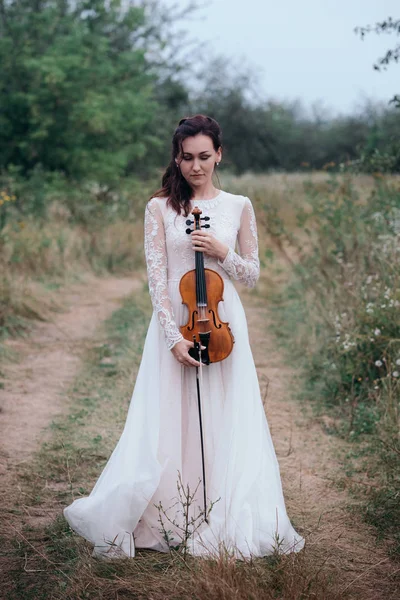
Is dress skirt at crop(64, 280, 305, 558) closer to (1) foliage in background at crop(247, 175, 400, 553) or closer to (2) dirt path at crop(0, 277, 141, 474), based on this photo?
(1) foliage in background at crop(247, 175, 400, 553)

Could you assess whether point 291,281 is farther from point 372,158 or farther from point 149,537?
point 149,537

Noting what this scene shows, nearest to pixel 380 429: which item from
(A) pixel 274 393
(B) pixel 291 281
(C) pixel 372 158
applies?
(A) pixel 274 393

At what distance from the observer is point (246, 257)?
3.50 meters

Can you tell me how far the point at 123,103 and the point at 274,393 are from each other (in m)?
13.2

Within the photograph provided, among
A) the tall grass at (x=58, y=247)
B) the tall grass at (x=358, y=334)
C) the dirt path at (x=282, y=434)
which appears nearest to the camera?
the dirt path at (x=282, y=434)

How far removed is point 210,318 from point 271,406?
9.14 ft

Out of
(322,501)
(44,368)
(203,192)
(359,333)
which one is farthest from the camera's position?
(44,368)

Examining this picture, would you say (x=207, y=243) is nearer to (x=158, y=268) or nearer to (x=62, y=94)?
(x=158, y=268)

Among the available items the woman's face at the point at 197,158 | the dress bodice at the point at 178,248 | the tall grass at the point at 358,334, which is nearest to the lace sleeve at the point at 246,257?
the dress bodice at the point at 178,248

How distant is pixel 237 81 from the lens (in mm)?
32375

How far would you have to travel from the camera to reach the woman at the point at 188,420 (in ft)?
10.8

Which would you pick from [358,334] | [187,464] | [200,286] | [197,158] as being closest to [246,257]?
[200,286]

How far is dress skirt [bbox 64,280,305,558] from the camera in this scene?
10.8ft

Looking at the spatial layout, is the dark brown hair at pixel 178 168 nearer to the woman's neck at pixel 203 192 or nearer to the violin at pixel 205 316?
the woman's neck at pixel 203 192
